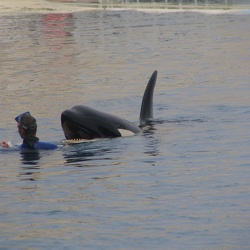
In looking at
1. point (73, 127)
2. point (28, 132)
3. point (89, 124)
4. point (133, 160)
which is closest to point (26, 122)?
point (28, 132)

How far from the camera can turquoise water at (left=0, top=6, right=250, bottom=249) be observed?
32.0 ft

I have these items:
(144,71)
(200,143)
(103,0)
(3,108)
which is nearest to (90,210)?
(200,143)

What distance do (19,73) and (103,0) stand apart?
4135 centimetres

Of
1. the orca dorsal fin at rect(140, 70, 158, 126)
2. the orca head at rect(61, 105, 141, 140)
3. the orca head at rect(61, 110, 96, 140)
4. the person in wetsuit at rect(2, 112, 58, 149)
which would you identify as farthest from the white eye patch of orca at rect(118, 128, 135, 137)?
the orca dorsal fin at rect(140, 70, 158, 126)

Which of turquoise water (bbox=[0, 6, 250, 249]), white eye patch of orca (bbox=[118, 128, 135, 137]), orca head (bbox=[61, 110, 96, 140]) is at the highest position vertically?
orca head (bbox=[61, 110, 96, 140])

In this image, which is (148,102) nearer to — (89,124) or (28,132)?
(89,124)

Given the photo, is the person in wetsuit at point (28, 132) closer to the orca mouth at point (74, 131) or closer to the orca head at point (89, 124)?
the orca mouth at point (74, 131)

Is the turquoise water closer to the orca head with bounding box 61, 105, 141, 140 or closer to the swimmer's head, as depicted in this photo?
the orca head with bounding box 61, 105, 141, 140

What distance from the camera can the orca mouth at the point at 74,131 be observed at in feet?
46.1

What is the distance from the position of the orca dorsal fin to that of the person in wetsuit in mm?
1998

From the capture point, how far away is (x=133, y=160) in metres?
13.7

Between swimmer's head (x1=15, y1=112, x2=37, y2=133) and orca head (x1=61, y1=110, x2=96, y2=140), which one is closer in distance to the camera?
swimmer's head (x1=15, y1=112, x2=37, y2=133)

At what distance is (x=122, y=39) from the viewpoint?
4009 cm

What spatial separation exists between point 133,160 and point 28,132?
1.46 metres
